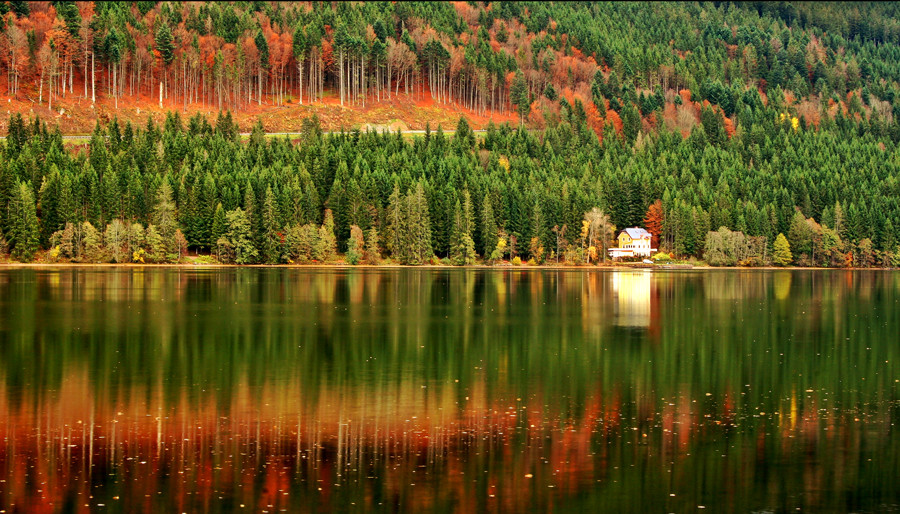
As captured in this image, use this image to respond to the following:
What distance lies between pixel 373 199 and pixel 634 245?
140ft

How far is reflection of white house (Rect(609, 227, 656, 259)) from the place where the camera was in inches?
6289

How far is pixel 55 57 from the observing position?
188 m

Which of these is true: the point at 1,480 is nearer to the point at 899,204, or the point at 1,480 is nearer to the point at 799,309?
the point at 799,309

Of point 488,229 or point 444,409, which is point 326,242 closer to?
point 488,229

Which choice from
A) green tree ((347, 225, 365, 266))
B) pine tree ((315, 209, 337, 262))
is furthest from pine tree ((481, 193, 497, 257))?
pine tree ((315, 209, 337, 262))

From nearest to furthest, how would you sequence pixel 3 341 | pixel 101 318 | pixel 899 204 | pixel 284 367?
pixel 284 367, pixel 3 341, pixel 101 318, pixel 899 204

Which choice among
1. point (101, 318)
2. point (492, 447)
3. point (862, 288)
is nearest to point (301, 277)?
point (101, 318)

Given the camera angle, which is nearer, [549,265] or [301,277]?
[301,277]

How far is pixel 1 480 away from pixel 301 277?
8890 centimetres

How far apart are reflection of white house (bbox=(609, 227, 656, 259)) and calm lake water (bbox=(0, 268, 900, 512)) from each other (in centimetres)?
8800

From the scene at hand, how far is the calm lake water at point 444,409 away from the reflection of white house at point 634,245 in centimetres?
8800

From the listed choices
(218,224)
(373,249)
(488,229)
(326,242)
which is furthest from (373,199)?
(218,224)

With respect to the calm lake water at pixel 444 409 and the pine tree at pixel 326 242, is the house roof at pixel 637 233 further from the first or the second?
the calm lake water at pixel 444 409

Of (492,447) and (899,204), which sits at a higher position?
(899,204)
